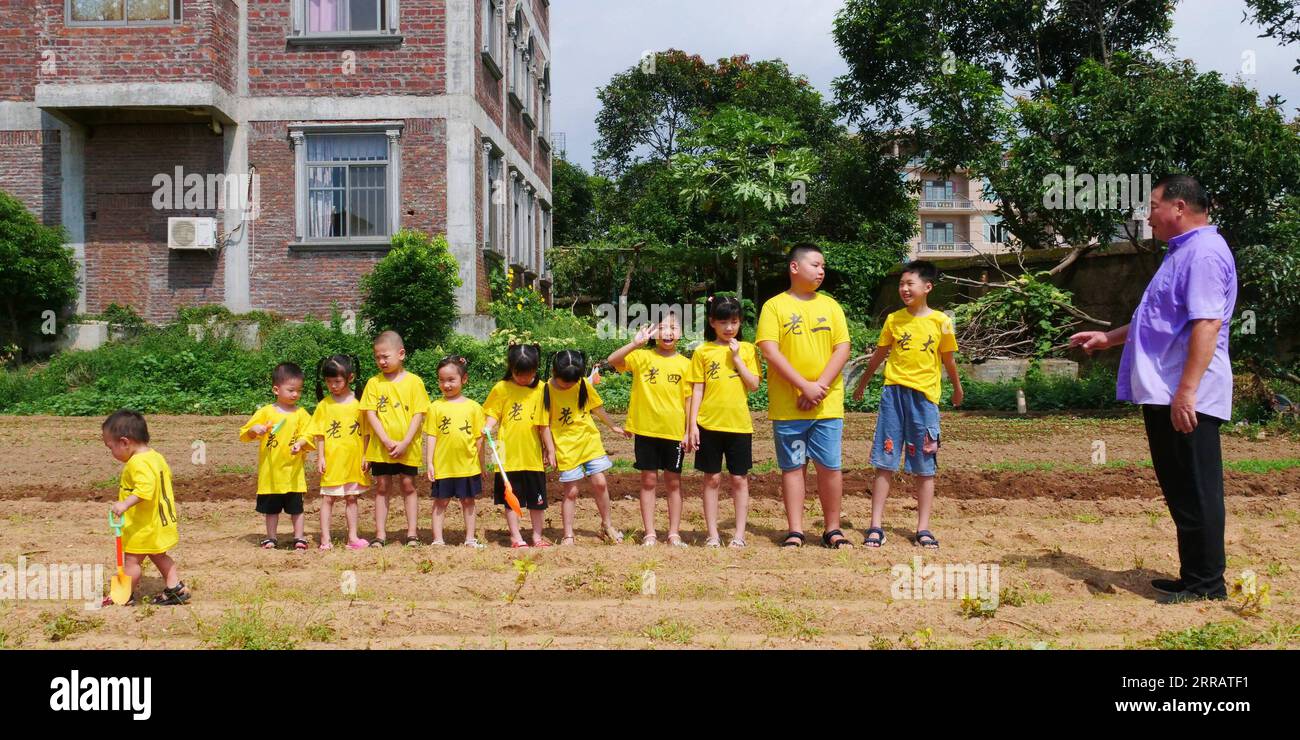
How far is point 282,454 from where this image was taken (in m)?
7.38

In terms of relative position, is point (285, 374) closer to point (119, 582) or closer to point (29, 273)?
Result: point (119, 582)

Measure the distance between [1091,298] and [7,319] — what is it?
18.9 m

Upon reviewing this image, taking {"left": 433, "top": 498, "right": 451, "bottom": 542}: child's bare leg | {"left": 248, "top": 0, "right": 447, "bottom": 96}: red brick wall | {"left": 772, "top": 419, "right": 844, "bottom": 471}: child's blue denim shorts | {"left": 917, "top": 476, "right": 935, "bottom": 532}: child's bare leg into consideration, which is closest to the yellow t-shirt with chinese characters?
{"left": 433, "top": 498, "right": 451, "bottom": 542}: child's bare leg

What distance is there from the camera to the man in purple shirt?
5375 millimetres

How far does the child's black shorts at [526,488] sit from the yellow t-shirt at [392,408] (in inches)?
32.7

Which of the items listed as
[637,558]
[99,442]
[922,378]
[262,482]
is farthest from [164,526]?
[99,442]

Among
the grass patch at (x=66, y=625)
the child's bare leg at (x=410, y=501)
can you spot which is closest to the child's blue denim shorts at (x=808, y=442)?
the child's bare leg at (x=410, y=501)

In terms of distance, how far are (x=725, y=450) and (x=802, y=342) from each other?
923 millimetres

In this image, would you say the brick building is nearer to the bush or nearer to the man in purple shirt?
the bush

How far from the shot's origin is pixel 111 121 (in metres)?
17.8

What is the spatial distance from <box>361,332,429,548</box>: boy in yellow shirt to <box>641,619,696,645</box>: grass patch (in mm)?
3096

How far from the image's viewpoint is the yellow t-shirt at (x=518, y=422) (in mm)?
7242

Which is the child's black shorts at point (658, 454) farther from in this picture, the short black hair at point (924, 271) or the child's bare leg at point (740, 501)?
the short black hair at point (924, 271)

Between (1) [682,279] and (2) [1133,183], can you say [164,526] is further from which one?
(1) [682,279]
